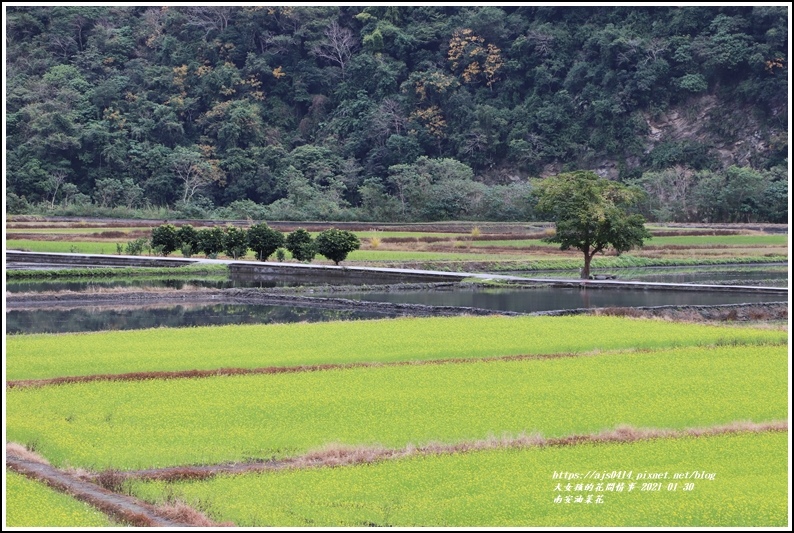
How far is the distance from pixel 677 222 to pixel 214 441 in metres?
54.2

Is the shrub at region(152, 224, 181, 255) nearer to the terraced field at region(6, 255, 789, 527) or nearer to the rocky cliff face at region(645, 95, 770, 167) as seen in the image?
the terraced field at region(6, 255, 789, 527)

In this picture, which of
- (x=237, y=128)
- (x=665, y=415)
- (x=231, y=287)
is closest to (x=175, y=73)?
(x=237, y=128)

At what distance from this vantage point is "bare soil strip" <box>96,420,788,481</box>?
12039 mm

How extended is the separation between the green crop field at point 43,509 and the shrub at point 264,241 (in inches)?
1197

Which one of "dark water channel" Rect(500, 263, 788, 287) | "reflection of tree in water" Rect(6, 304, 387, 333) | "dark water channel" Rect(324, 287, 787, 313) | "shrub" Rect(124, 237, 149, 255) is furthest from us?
"shrub" Rect(124, 237, 149, 255)

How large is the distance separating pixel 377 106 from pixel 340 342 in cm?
6244

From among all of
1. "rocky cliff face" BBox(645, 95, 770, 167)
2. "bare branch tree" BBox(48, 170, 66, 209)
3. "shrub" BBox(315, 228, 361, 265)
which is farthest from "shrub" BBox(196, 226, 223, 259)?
"rocky cliff face" BBox(645, 95, 770, 167)

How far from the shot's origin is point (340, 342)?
22.0m

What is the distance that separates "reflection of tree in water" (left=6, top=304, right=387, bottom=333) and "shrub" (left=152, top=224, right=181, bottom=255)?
1243 cm

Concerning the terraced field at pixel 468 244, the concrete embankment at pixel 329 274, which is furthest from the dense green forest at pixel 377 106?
the concrete embankment at pixel 329 274

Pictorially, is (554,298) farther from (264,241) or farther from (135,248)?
(135,248)

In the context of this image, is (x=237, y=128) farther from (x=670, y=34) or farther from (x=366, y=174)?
(x=670, y=34)

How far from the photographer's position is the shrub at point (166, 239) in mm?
41938

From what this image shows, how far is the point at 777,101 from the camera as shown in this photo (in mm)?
74062
